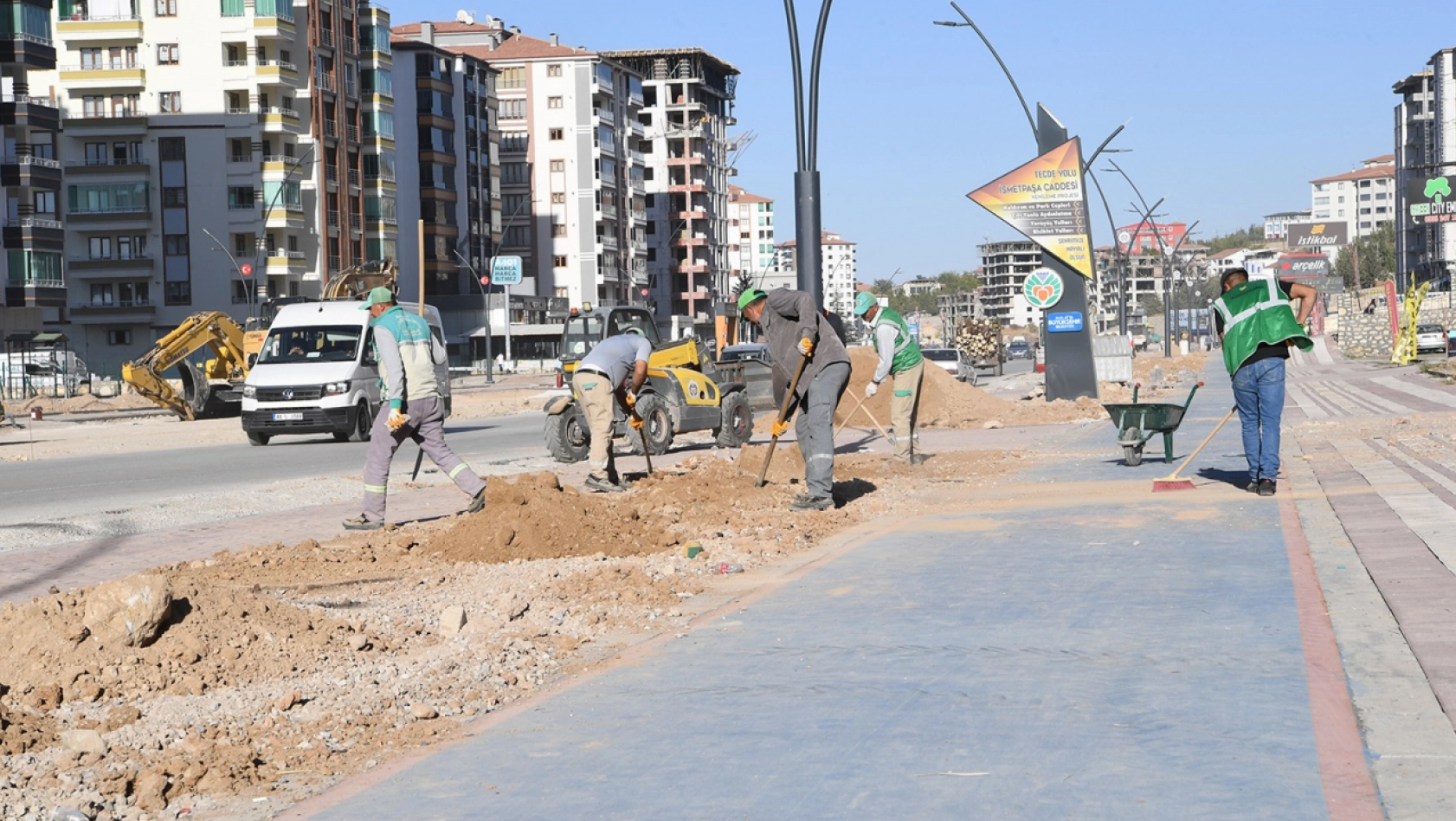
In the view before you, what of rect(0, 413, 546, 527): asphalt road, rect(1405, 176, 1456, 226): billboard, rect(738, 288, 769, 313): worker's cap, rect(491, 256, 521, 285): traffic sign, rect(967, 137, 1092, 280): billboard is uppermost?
rect(1405, 176, 1456, 226): billboard

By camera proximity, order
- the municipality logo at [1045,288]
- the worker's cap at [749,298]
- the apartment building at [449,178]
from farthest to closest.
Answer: the apartment building at [449,178]
the municipality logo at [1045,288]
the worker's cap at [749,298]

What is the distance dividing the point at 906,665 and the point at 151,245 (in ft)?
281

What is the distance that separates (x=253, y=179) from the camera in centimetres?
8531

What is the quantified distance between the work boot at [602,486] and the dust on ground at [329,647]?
2.83 metres

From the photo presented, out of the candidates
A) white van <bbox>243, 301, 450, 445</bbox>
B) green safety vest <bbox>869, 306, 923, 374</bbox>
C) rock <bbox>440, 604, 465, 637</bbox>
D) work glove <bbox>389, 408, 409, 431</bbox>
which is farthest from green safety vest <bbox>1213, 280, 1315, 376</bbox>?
white van <bbox>243, 301, 450, 445</bbox>

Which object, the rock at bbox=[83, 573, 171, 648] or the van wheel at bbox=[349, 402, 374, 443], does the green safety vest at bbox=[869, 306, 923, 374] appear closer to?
the rock at bbox=[83, 573, 171, 648]

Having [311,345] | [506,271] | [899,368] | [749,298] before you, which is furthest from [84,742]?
[506,271]

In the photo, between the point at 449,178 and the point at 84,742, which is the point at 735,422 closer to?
the point at 84,742

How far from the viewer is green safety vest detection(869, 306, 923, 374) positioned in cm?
1744

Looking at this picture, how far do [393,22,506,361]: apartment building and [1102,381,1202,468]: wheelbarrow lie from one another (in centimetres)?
8717

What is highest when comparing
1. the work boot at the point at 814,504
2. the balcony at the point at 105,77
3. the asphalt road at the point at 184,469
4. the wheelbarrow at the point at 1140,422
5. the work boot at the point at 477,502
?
the balcony at the point at 105,77

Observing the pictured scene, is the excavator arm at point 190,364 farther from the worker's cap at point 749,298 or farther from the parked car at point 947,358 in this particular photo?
the worker's cap at point 749,298

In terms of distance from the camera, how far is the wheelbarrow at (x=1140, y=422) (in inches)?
581

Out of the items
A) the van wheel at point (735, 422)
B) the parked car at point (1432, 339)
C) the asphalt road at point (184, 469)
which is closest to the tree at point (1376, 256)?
the parked car at point (1432, 339)
